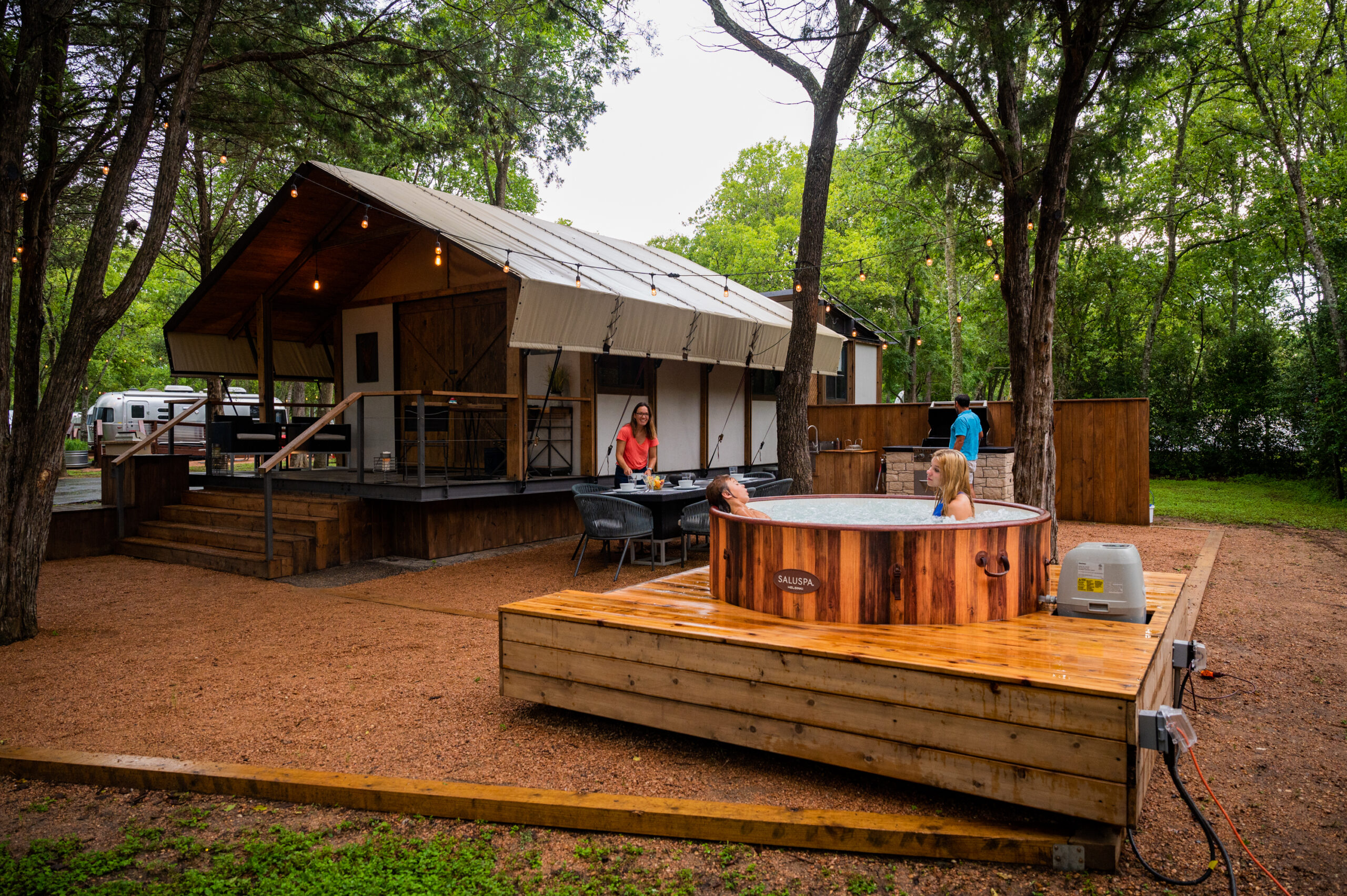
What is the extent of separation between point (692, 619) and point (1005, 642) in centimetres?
140

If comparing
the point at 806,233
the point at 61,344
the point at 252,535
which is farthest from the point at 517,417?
the point at 61,344

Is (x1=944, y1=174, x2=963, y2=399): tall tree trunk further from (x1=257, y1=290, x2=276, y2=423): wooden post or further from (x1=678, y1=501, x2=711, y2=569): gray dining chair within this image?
(x1=257, y1=290, x2=276, y2=423): wooden post

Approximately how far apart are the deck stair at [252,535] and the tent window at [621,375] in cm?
368

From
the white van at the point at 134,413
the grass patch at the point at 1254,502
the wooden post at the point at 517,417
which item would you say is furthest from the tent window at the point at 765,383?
the white van at the point at 134,413

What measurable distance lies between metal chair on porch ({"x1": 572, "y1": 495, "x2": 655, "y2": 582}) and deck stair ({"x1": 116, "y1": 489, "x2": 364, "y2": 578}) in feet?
10.3

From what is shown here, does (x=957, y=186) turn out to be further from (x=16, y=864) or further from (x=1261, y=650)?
(x=16, y=864)

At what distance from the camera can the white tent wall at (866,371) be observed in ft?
63.9

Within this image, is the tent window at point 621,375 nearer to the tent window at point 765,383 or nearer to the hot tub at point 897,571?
the tent window at point 765,383

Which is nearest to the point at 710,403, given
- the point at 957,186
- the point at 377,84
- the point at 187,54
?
the point at 957,186

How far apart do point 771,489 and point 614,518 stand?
188 cm

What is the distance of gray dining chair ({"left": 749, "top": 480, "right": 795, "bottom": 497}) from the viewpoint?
8.21 metres

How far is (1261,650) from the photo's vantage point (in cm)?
521

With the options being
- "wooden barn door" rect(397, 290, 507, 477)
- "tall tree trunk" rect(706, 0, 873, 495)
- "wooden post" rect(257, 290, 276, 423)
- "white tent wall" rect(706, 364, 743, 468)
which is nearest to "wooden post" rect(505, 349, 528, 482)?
"wooden barn door" rect(397, 290, 507, 477)

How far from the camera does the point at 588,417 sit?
34.6 ft
